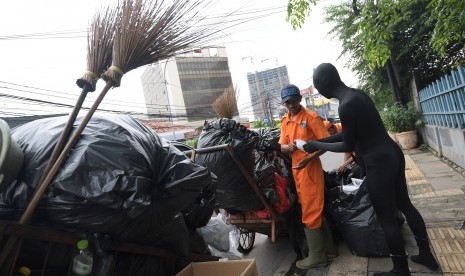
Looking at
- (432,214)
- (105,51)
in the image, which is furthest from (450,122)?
(105,51)

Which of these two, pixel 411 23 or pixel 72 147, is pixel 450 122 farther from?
pixel 72 147

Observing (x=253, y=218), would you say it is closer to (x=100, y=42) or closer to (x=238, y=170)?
(x=238, y=170)

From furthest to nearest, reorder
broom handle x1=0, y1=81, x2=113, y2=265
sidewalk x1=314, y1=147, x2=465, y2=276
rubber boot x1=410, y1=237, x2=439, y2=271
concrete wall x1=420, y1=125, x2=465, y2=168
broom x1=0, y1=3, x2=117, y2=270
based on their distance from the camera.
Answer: concrete wall x1=420, y1=125, x2=465, y2=168
sidewalk x1=314, y1=147, x2=465, y2=276
rubber boot x1=410, y1=237, x2=439, y2=271
broom x1=0, y1=3, x2=117, y2=270
broom handle x1=0, y1=81, x2=113, y2=265

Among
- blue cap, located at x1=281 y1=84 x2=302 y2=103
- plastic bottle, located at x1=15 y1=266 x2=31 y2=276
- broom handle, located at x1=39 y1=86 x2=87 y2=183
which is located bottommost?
plastic bottle, located at x1=15 y1=266 x2=31 y2=276

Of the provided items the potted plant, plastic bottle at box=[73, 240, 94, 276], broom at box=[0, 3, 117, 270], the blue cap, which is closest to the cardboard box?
plastic bottle at box=[73, 240, 94, 276]

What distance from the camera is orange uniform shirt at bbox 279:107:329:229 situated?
298 cm

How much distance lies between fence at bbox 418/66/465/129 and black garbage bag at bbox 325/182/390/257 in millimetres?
2945

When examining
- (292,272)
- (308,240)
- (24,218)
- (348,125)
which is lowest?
(292,272)

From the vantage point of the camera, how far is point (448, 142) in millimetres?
6012

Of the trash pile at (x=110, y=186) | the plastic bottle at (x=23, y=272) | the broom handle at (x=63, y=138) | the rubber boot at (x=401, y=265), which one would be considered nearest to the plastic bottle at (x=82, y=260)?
the trash pile at (x=110, y=186)

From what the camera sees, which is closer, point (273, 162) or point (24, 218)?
point (24, 218)

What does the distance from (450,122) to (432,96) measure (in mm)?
1451

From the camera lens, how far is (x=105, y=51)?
1.73 m

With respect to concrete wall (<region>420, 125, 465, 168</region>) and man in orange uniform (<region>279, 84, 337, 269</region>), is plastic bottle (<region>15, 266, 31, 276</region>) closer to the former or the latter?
man in orange uniform (<region>279, 84, 337, 269</region>)
